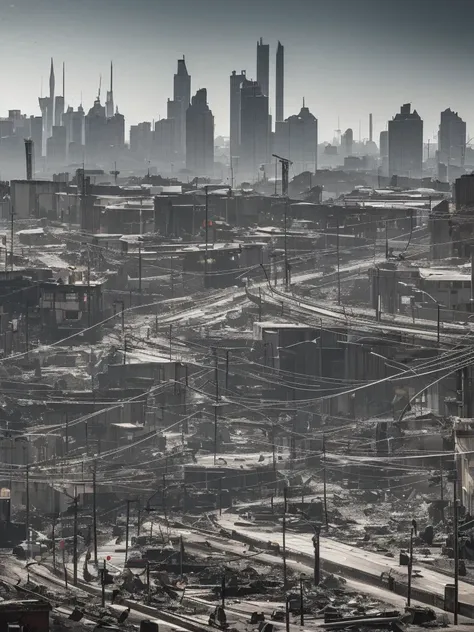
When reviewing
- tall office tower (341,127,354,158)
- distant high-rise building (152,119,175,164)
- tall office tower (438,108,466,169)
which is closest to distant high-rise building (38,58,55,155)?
distant high-rise building (152,119,175,164)

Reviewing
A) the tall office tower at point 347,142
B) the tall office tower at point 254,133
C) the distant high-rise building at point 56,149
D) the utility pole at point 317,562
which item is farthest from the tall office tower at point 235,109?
the utility pole at point 317,562

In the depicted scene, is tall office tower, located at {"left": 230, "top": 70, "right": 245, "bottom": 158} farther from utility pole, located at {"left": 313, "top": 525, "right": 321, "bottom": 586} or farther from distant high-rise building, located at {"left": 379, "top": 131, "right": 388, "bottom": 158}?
utility pole, located at {"left": 313, "top": 525, "right": 321, "bottom": 586}

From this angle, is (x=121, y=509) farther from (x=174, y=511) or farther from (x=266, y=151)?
(x=266, y=151)

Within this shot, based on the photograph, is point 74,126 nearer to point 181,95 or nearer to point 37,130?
point 37,130

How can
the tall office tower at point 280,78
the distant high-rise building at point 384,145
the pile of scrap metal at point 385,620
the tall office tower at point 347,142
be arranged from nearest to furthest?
the pile of scrap metal at point 385,620, the distant high-rise building at point 384,145, the tall office tower at point 280,78, the tall office tower at point 347,142

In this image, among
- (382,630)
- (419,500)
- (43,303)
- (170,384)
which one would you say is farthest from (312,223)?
(382,630)

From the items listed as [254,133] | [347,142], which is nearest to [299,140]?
[254,133]

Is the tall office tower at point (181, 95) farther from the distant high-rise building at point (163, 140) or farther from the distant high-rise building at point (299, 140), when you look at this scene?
the distant high-rise building at point (299, 140)
